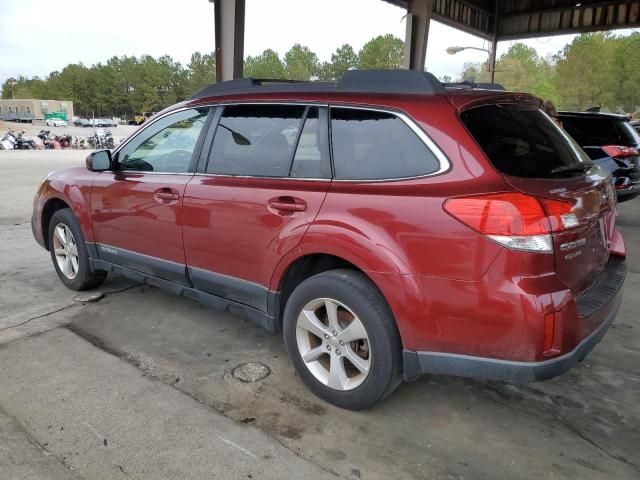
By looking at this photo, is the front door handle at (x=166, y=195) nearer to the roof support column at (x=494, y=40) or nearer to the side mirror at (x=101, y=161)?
the side mirror at (x=101, y=161)

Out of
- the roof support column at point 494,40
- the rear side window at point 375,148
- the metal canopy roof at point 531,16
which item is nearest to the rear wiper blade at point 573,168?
→ the rear side window at point 375,148

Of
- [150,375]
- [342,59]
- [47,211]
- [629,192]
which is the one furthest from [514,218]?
[342,59]

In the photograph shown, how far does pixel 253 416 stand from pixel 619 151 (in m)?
7.25

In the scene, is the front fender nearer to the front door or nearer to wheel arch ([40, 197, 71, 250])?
wheel arch ([40, 197, 71, 250])

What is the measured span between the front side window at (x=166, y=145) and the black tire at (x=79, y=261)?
831 mm

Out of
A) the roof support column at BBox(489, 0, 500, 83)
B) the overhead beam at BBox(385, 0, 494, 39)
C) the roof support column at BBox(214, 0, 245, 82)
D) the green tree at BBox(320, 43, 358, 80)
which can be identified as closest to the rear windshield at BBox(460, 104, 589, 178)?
the roof support column at BBox(214, 0, 245, 82)

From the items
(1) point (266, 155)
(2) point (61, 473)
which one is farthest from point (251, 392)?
(1) point (266, 155)

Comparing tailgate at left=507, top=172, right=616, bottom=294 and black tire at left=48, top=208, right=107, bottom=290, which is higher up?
tailgate at left=507, top=172, right=616, bottom=294

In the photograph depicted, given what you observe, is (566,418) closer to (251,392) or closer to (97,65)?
(251,392)

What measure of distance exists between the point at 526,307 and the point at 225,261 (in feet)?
6.16

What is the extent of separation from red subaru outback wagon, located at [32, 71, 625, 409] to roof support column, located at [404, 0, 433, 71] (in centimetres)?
1430

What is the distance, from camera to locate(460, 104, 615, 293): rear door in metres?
2.41

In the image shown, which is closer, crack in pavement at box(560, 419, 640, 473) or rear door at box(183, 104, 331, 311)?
crack in pavement at box(560, 419, 640, 473)

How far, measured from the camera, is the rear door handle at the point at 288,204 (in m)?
2.91
